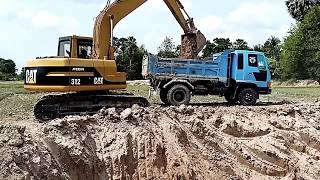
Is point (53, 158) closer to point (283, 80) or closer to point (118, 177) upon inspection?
point (118, 177)

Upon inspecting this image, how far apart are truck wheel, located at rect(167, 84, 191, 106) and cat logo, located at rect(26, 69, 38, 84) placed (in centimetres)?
541

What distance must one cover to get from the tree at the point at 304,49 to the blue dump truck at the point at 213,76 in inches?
1615

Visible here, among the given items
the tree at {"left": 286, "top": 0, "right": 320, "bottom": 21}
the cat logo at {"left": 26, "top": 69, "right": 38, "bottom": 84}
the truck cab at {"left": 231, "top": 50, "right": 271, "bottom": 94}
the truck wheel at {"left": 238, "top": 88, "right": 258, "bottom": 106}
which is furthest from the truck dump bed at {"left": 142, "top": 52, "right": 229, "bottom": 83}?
the tree at {"left": 286, "top": 0, "right": 320, "bottom": 21}

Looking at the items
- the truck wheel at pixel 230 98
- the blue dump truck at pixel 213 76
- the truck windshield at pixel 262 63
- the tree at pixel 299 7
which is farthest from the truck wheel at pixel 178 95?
the tree at pixel 299 7

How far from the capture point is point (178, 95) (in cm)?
1809

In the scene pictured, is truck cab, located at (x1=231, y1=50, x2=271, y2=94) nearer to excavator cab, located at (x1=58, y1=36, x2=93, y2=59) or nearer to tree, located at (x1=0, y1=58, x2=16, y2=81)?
excavator cab, located at (x1=58, y1=36, x2=93, y2=59)

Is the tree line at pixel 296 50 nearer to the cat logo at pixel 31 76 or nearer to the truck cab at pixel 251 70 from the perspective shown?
the truck cab at pixel 251 70

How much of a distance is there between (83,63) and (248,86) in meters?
7.28

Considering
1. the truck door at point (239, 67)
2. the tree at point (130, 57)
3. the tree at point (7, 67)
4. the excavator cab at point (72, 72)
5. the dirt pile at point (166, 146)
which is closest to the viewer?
the dirt pile at point (166, 146)

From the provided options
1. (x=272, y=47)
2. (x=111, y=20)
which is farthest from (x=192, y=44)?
(x=272, y=47)

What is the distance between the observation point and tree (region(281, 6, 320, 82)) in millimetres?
58188

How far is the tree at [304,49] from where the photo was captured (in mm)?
58188

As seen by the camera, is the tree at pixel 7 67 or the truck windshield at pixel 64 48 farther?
the tree at pixel 7 67

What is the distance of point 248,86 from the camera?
19.0 metres
